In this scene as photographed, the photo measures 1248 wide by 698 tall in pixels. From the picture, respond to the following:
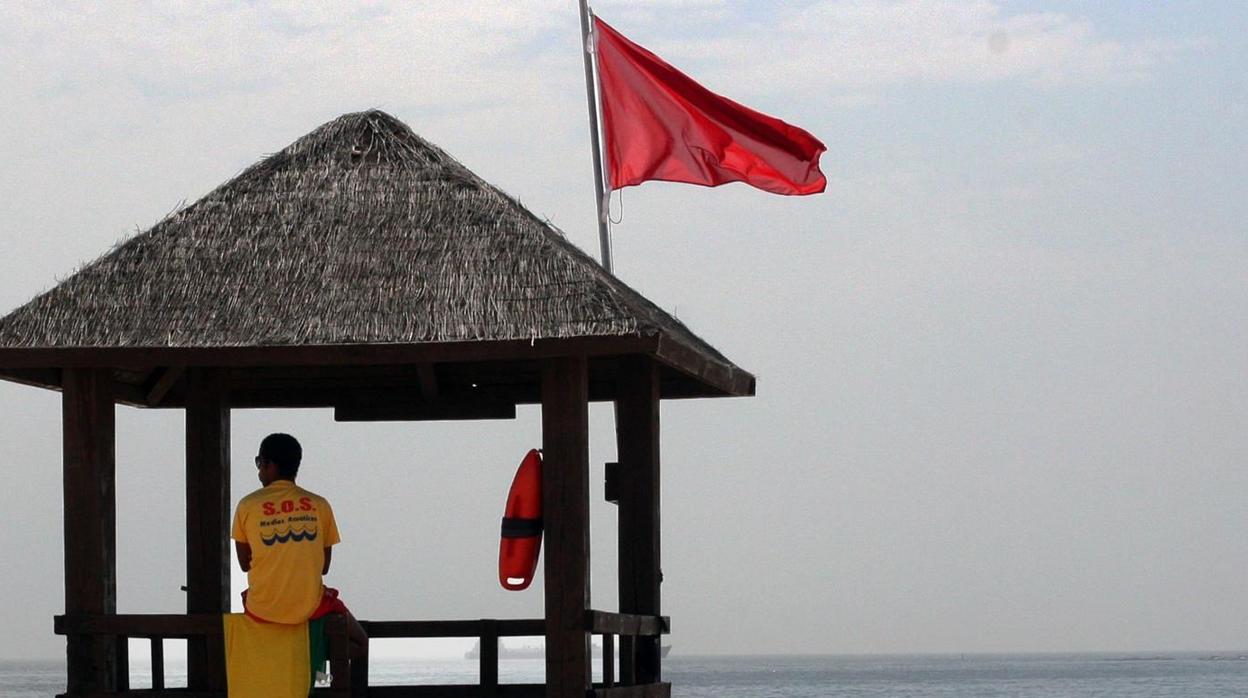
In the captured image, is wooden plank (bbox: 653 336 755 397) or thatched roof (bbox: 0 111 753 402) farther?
wooden plank (bbox: 653 336 755 397)

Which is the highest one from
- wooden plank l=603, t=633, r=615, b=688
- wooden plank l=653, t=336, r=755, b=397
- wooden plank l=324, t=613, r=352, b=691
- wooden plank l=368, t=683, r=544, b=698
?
wooden plank l=653, t=336, r=755, b=397

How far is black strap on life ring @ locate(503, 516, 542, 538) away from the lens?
31.8 ft

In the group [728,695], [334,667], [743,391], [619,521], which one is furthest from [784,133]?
[728,695]

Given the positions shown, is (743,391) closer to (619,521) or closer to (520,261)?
(619,521)

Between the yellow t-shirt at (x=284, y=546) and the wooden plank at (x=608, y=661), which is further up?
the yellow t-shirt at (x=284, y=546)

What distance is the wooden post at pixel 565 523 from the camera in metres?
9.25

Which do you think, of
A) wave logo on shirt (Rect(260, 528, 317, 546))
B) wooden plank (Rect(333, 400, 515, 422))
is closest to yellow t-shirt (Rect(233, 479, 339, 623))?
wave logo on shirt (Rect(260, 528, 317, 546))

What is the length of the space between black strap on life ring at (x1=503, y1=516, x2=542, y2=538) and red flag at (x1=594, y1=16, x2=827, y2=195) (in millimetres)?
3936

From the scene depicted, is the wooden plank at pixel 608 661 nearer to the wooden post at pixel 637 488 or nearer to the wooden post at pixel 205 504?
the wooden post at pixel 637 488

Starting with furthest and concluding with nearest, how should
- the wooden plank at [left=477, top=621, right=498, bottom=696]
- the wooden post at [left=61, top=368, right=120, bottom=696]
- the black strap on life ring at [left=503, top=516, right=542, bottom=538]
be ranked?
the wooden plank at [left=477, top=621, right=498, bottom=696], the black strap on life ring at [left=503, top=516, right=542, bottom=538], the wooden post at [left=61, top=368, right=120, bottom=696]

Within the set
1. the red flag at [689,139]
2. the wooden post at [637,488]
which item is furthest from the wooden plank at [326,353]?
the red flag at [689,139]

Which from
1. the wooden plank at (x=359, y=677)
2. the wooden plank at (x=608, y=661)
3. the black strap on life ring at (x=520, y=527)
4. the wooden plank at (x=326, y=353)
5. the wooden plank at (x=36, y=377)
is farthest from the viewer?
the wooden plank at (x=608, y=661)

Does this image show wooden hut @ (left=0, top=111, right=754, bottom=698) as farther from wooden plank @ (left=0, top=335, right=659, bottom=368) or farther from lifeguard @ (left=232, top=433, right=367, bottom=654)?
lifeguard @ (left=232, top=433, right=367, bottom=654)

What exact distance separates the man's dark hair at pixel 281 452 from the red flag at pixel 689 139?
15.3ft
